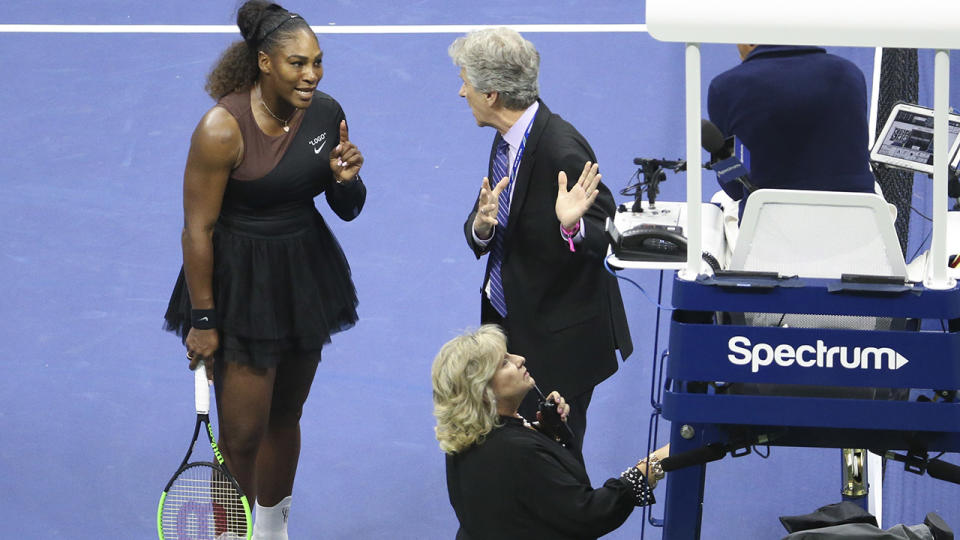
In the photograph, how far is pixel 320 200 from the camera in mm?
7562

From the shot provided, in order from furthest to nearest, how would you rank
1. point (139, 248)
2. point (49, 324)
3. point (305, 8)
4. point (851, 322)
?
point (305, 8), point (139, 248), point (49, 324), point (851, 322)

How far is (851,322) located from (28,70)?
686 centimetres

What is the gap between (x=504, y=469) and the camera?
374 cm

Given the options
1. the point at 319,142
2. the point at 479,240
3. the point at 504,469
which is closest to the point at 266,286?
the point at 319,142

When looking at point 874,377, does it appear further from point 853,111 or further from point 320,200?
point 320,200

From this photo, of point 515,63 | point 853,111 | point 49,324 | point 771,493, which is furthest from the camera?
point 49,324

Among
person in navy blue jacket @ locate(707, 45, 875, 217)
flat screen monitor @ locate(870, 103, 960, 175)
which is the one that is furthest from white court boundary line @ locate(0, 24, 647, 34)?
person in navy blue jacket @ locate(707, 45, 875, 217)

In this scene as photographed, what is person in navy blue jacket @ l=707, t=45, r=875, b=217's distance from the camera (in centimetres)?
396

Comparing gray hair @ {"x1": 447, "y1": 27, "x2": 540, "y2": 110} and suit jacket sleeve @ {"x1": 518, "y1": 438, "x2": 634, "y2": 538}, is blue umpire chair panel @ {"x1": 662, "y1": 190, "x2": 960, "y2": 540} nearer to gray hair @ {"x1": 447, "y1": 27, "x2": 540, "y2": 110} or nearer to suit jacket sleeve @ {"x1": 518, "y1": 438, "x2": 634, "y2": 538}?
suit jacket sleeve @ {"x1": 518, "y1": 438, "x2": 634, "y2": 538}

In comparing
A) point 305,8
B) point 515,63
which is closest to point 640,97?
point 305,8

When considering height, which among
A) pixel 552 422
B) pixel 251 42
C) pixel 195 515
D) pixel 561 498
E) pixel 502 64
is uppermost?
pixel 251 42

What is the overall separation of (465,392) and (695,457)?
26.6 inches

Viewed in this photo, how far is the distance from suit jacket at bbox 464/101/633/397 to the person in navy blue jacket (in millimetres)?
626

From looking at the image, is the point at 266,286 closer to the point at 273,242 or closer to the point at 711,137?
the point at 273,242
